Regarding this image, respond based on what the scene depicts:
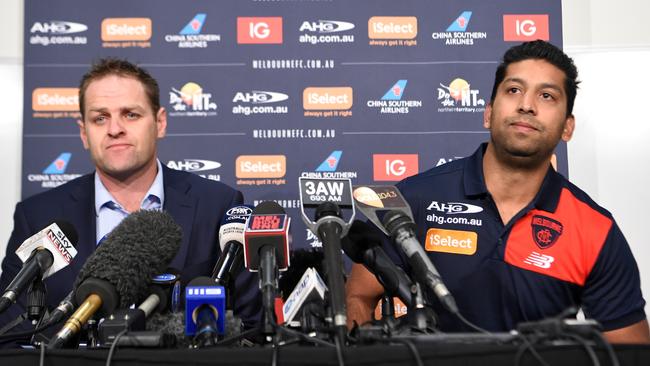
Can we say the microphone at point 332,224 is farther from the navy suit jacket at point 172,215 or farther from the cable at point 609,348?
the navy suit jacket at point 172,215

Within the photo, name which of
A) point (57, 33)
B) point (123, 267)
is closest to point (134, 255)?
point (123, 267)

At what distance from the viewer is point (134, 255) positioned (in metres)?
1.47

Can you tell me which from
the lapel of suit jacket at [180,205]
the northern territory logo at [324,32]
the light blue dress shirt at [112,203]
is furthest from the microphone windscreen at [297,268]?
the northern territory logo at [324,32]

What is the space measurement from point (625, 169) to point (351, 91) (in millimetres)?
1499

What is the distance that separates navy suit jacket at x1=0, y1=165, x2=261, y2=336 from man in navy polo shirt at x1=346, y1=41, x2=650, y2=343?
1.91ft

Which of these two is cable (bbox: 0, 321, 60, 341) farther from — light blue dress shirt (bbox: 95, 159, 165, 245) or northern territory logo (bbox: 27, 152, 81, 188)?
northern territory logo (bbox: 27, 152, 81, 188)

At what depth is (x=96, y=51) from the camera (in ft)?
12.5

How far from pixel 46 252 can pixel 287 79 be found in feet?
7.78

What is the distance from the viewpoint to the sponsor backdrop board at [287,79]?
3.74m

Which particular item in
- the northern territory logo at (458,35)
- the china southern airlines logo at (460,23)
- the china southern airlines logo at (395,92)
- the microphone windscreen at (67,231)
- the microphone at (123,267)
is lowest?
the microphone at (123,267)

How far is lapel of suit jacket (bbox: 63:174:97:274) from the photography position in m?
2.49

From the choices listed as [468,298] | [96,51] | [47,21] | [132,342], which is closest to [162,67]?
[96,51]

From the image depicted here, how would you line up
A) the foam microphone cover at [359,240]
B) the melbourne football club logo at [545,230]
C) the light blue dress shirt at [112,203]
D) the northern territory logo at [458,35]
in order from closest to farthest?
the foam microphone cover at [359,240], the melbourne football club logo at [545,230], the light blue dress shirt at [112,203], the northern territory logo at [458,35]

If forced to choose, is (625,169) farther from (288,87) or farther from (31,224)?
(31,224)
